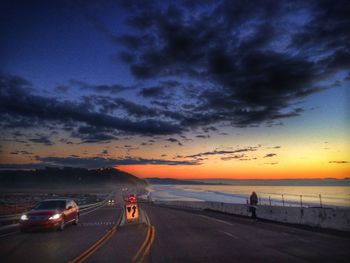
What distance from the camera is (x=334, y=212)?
63.3 feet

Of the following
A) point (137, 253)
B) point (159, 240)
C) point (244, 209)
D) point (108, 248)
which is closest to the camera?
point (137, 253)

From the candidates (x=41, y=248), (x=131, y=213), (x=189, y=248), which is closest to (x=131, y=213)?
(x=131, y=213)

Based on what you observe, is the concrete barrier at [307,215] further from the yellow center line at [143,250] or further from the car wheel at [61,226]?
the car wheel at [61,226]

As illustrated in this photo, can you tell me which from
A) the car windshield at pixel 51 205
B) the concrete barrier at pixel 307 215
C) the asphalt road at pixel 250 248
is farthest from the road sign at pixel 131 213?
the concrete barrier at pixel 307 215

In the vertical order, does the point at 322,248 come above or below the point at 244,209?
below

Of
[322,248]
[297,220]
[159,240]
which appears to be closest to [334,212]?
[297,220]

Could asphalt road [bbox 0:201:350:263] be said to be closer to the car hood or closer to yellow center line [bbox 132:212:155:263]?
yellow center line [bbox 132:212:155:263]

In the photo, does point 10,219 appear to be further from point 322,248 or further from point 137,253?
point 322,248

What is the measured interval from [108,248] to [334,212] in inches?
464

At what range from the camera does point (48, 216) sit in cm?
1947

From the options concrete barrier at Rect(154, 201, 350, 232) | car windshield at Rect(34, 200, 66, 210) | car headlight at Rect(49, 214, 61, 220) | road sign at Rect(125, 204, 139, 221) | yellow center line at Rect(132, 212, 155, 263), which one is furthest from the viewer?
road sign at Rect(125, 204, 139, 221)

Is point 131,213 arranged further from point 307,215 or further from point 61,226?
point 307,215

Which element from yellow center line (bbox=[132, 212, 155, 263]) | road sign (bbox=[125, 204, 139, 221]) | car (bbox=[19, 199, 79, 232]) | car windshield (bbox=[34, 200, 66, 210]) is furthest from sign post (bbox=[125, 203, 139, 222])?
yellow center line (bbox=[132, 212, 155, 263])

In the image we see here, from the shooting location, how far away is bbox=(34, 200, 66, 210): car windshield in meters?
21.0
